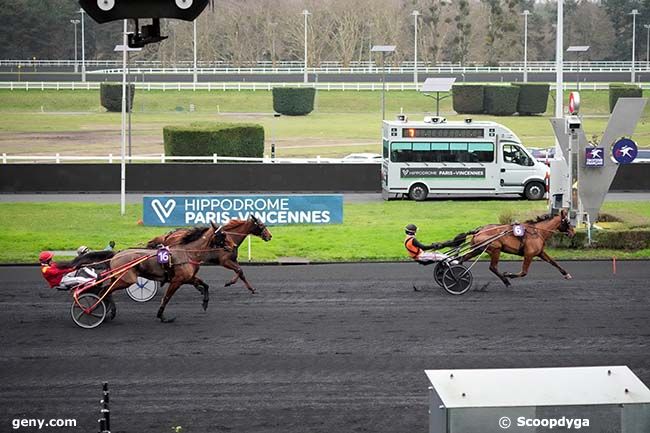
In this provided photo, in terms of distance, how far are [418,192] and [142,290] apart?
48.2ft

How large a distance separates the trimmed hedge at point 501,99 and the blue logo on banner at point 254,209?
38.7 meters

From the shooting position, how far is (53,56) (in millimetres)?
79438

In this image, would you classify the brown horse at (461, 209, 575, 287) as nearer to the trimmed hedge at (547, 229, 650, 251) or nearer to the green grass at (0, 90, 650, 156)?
the trimmed hedge at (547, 229, 650, 251)

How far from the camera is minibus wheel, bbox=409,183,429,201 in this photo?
30203 mm

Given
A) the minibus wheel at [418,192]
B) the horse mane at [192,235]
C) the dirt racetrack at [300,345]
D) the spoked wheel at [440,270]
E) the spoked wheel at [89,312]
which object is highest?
the horse mane at [192,235]

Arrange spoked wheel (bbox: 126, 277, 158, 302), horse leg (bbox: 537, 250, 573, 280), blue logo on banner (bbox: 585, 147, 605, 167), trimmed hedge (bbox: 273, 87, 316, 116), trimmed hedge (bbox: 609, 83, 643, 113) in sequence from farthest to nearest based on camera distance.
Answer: trimmed hedge (bbox: 273, 87, 316, 116) < trimmed hedge (bbox: 609, 83, 643, 113) < blue logo on banner (bbox: 585, 147, 605, 167) < horse leg (bbox: 537, 250, 573, 280) < spoked wheel (bbox: 126, 277, 158, 302)

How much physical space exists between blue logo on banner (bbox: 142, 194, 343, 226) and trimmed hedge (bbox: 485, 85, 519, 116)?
38.7 m

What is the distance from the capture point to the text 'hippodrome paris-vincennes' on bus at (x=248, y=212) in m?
20.8

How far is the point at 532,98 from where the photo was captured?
59.9 m

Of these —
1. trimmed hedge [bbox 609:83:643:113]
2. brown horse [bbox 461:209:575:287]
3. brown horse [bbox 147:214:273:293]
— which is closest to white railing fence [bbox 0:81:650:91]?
trimmed hedge [bbox 609:83:643:113]

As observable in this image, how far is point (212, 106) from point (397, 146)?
34.0 meters

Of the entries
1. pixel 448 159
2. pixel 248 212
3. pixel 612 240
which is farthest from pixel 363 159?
pixel 248 212

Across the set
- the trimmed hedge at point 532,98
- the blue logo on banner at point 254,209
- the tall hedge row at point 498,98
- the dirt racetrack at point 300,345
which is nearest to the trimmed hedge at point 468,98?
the tall hedge row at point 498,98

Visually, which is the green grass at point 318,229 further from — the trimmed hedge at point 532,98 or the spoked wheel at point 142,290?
the trimmed hedge at point 532,98
